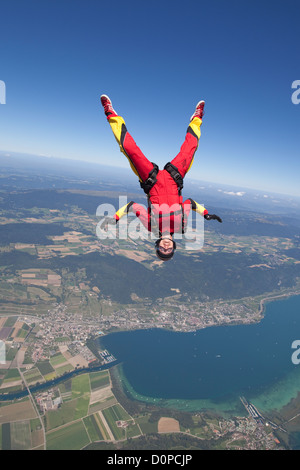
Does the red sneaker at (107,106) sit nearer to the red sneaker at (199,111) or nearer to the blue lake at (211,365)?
the red sneaker at (199,111)

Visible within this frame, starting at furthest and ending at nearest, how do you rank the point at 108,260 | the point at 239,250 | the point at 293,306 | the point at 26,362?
the point at 239,250
the point at 108,260
the point at 293,306
the point at 26,362

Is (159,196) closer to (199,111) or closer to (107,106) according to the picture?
(107,106)

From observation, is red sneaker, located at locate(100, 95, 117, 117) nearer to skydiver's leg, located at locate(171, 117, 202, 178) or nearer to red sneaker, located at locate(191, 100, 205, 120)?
skydiver's leg, located at locate(171, 117, 202, 178)

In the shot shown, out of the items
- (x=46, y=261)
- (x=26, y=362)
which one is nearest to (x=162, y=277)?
(x=46, y=261)

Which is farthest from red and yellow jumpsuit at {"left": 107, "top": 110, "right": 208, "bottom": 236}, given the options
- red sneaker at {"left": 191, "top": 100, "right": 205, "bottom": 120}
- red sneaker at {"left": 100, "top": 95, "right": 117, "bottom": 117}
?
red sneaker at {"left": 191, "top": 100, "right": 205, "bottom": 120}

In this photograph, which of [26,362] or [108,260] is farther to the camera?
[108,260]

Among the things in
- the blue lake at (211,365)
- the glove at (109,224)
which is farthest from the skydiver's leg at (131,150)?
the blue lake at (211,365)

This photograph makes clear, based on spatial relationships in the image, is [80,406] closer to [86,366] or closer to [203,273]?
[86,366]
